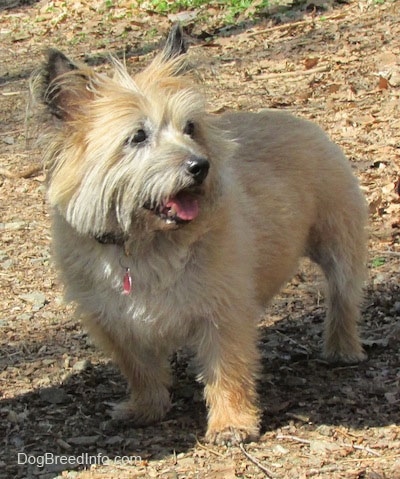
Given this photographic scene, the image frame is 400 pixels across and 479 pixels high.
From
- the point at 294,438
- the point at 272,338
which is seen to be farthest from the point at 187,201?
the point at 272,338

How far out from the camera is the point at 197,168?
3.80m

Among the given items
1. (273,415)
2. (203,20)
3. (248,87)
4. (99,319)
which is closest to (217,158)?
(99,319)

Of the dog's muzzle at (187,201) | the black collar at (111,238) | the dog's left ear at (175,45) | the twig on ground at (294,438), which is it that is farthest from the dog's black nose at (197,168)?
the twig on ground at (294,438)

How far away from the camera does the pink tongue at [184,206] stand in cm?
388

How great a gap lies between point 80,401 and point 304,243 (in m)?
1.48

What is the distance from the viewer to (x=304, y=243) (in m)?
5.11

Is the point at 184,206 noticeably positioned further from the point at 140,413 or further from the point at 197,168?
the point at 140,413

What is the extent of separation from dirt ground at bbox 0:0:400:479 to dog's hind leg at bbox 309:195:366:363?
0.14m

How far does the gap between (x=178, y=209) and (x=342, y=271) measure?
1.63 m

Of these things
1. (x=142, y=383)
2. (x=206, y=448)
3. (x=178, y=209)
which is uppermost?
(x=178, y=209)

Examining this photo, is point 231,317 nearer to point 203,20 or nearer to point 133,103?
point 133,103

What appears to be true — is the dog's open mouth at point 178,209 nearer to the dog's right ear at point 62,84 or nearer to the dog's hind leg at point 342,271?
the dog's right ear at point 62,84

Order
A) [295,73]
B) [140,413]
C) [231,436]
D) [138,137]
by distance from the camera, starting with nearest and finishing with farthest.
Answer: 1. [138,137]
2. [231,436]
3. [140,413]
4. [295,73]

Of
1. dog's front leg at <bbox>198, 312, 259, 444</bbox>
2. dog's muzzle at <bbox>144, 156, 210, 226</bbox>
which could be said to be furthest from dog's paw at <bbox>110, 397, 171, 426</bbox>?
dog's muzzle at <bbox>144, 156, 210, 226</bbox>
